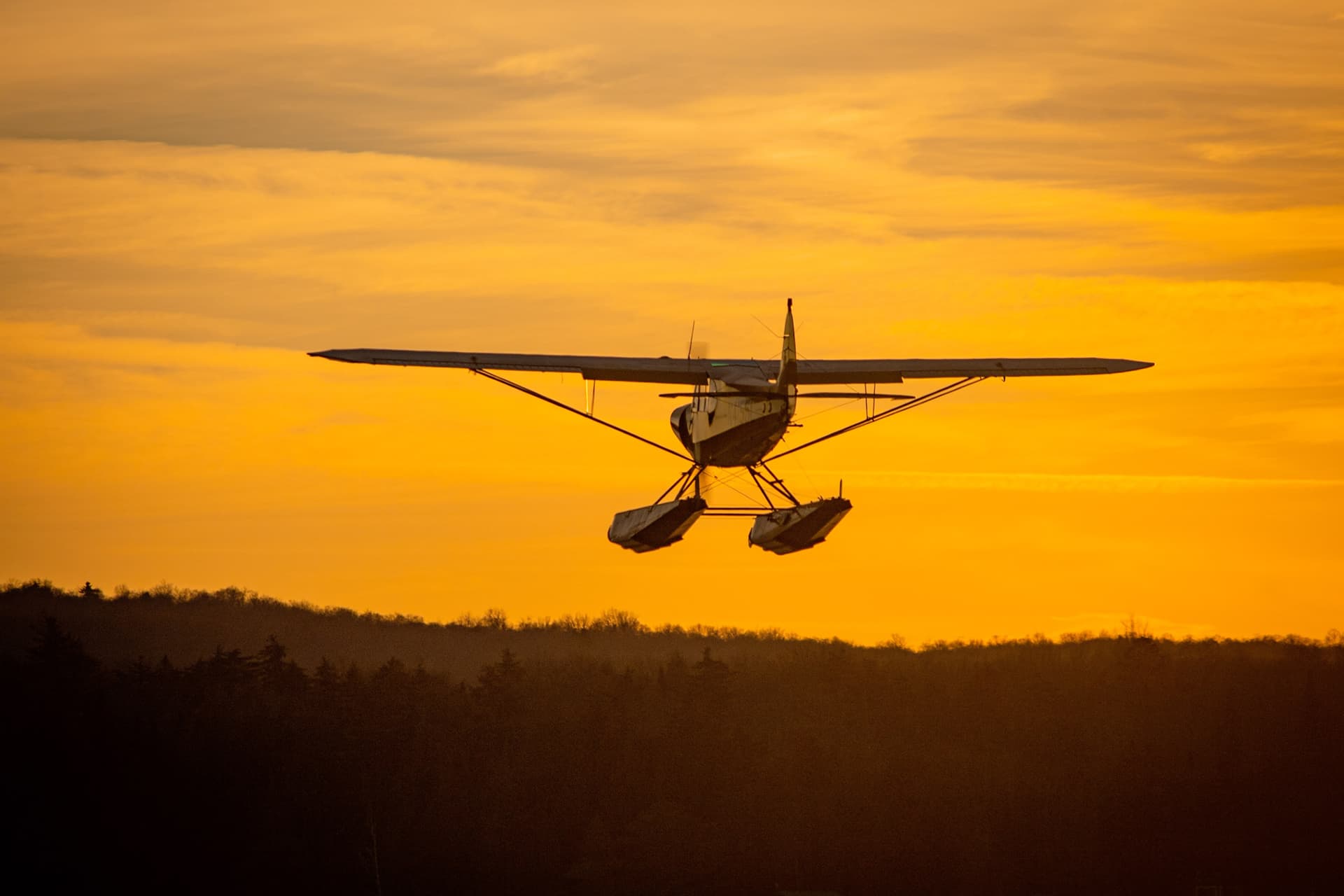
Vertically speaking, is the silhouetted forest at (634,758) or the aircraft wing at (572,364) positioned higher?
the aircraft wing at (572,364)

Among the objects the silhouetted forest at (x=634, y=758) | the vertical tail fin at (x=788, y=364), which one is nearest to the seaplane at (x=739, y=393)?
the vertical tail fin at (x=788, y=364)

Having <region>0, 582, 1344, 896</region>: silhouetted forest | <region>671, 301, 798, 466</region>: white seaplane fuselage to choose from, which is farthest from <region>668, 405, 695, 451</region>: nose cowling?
<region>0, 582, 1344, 896</region>: silhouetted forest

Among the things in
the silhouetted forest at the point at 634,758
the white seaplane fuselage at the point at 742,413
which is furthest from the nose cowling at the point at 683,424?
the silhouetted forest at the point at 634,758

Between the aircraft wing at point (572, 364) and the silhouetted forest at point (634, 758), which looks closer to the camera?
the aircraft wing at point (572, 364)

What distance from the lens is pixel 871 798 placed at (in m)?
83.8

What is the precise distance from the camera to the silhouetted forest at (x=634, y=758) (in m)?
72.1

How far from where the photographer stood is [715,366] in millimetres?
40188

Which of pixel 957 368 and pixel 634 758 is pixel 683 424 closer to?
pixel 957 368

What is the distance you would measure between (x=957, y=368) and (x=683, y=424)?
6911mm

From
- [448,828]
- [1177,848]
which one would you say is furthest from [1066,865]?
[448,828]

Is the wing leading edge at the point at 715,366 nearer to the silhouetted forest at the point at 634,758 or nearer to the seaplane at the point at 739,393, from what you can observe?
the seaplane at the point at 739,393

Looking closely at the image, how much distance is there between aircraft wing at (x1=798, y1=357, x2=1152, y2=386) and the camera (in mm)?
42375

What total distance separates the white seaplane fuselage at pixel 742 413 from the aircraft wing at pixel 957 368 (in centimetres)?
284

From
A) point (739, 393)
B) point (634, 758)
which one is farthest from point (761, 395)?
point (634, 758)
